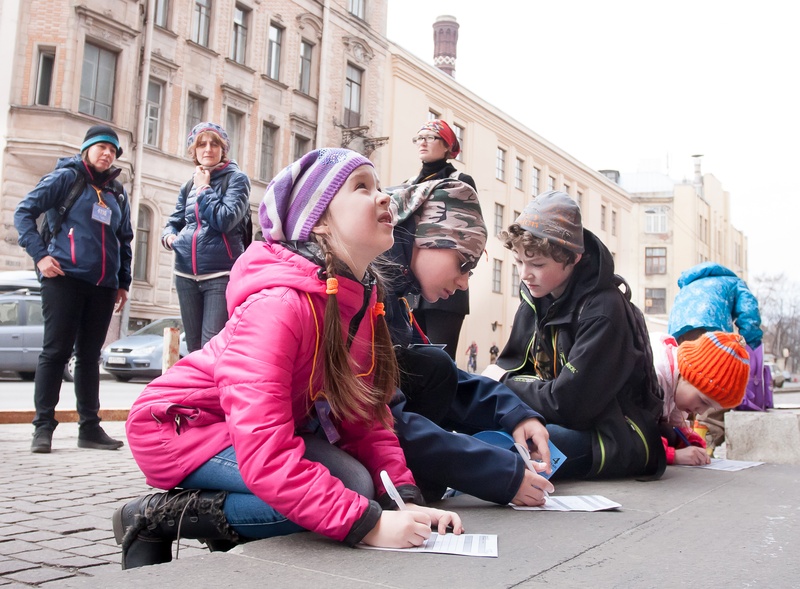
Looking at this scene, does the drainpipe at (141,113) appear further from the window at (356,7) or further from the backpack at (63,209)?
the backpack at (63,209)

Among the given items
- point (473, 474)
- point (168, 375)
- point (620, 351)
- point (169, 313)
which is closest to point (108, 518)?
point (168, 375)

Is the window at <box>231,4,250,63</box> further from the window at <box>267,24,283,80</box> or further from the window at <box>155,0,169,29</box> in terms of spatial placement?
the window at <box>155,0,169,29</box>

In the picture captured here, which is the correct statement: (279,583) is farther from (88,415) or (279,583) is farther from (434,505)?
(88,415)

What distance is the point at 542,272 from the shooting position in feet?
10.9

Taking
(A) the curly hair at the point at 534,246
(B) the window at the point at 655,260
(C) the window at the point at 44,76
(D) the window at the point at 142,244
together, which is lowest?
(A) the curly hair at the point at 534,246

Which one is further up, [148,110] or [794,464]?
[148,110]

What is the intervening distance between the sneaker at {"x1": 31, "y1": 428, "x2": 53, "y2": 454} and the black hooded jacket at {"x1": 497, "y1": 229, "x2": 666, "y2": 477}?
289cm

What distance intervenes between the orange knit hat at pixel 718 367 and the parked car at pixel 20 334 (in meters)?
11.9

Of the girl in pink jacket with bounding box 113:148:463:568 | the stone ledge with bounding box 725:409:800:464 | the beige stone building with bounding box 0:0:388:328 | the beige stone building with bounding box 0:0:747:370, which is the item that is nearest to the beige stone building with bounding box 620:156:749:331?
the beige stone building with bounding box 0:0:747:370

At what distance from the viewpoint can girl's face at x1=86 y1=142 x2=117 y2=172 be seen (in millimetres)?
5113

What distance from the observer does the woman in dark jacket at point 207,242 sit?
4.76 metres

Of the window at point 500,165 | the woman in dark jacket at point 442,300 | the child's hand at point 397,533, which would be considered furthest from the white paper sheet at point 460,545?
the window at point 500,165

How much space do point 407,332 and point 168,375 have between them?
89 centimetres

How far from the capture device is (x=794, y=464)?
187 inches
